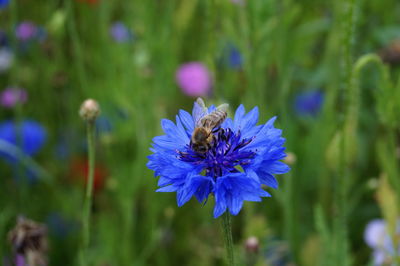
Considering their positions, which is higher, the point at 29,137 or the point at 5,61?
the point at 5,61

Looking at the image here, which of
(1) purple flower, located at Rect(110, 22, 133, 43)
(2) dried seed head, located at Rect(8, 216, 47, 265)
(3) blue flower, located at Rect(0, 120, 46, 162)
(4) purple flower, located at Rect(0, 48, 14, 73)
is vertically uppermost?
(1) purple flower, located at Rect(110, 22, 133, 43)

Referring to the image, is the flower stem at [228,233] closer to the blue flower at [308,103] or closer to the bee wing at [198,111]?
the bee wing at [198,111]

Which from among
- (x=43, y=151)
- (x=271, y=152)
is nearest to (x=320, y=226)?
(x=271, y=152)

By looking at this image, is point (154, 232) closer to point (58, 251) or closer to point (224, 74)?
point (58, 251)

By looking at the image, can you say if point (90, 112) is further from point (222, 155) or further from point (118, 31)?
point (118, 31)

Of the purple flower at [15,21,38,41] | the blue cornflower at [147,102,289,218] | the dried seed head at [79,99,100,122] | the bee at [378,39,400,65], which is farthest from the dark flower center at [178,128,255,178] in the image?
the purple flower at [15,21,38,41]

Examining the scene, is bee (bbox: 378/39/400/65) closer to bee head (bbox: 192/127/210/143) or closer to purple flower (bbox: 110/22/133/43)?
bee head (bbox: 192/127/210/143)

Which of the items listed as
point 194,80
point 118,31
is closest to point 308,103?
point 194,80
